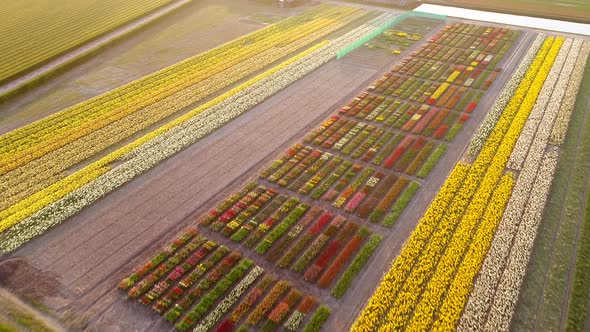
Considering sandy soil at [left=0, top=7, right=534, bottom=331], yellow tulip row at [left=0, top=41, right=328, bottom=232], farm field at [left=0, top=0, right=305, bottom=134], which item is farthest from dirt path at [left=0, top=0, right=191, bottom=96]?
sandy soil at [left=0, top=7, right=534, bottom=331]

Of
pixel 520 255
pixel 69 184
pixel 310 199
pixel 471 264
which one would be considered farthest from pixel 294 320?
pixel 69 184

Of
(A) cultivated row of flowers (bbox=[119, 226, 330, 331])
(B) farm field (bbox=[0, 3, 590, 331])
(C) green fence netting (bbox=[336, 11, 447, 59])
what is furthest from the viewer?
(C) green fence netting (bbox=[336, 11, 447, 59])

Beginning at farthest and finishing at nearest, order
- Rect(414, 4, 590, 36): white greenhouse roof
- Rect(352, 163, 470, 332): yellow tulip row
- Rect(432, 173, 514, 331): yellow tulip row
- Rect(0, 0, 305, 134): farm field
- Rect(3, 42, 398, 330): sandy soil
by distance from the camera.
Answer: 1. Rect(414, 4, 590, 36): white greenhouse roof
2. Rect(0, 0, 305, 134): farm field
3. Rect(3, 42, 398, 330): sandy soil
4. Rect(352, 163, 470, 332): yellow tulip row
5. Rect(432, 173, 514, 331): yellow tulip row

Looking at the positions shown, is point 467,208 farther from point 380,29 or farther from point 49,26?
point 49,26

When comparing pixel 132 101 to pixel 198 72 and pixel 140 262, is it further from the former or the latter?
pixel 140 262

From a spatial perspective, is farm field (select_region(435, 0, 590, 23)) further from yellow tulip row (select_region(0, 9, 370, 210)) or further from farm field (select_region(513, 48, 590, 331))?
yellow tulip row (select_region(0, 9, 370, 210))

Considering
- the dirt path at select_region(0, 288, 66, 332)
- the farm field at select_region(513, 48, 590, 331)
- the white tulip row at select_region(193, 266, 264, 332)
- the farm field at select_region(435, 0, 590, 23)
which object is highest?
the farm field at select_region(435, 0, 590, 23)

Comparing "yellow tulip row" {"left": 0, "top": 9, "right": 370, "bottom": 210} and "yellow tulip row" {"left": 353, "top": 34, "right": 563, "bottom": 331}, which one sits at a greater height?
"yellow tulip row" {"left": 0, "top": 9, "right": 370, "bottom": 210}

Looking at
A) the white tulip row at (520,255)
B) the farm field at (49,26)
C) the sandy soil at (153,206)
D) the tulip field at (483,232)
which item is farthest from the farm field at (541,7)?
the farm field at (49,26)
